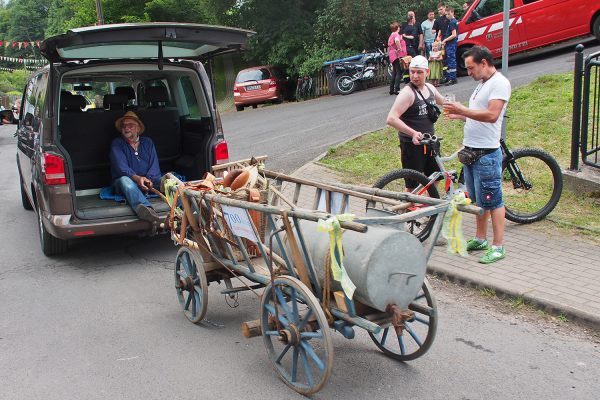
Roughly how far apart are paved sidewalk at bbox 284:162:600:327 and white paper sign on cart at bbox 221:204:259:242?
56.1 inches

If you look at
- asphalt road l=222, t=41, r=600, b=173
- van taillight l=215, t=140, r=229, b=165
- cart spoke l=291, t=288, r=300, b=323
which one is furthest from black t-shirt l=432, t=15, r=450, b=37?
cart spoke l=291, t=288, r=300, b=323

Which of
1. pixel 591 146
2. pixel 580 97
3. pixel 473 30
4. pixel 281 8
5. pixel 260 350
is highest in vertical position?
pixel 281 8

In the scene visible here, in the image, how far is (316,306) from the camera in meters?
3.39

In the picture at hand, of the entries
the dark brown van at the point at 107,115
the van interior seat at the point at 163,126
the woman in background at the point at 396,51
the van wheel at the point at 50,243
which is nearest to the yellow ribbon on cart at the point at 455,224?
the dark brown van at the point at 107,115

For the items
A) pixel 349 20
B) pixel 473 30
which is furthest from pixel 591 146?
pixel 349 20

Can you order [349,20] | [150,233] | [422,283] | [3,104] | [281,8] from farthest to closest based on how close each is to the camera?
[3,104], [281,8], [349,20], [150,233], [422,283]

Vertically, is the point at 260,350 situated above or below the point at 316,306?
below

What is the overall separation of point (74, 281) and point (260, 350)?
246 cm

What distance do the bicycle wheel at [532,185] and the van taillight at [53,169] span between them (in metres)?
4.33

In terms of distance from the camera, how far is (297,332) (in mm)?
3605

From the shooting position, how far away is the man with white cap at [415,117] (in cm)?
607

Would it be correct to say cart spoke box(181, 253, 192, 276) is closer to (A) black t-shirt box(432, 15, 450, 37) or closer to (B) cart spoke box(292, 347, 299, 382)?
Result: (B) cart spoke box(292, 347, 299, 382)

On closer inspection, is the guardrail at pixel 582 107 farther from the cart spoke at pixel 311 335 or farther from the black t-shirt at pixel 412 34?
the black t-shirt at pixel 412 34

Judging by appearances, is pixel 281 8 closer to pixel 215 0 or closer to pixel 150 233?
pixel 215 0
